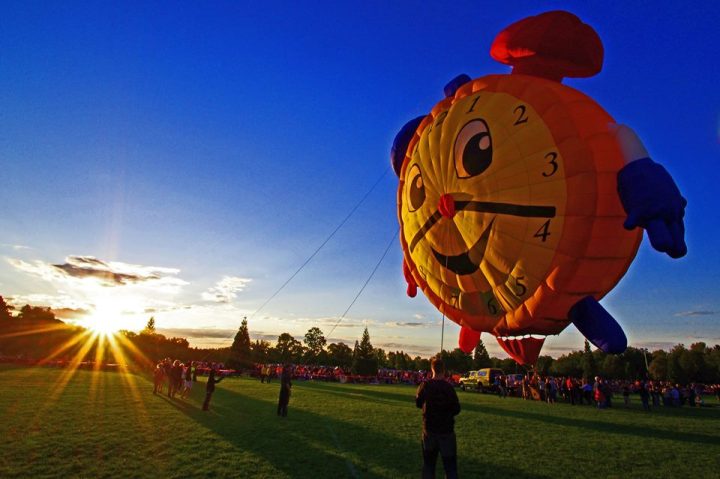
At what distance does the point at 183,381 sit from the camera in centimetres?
1662

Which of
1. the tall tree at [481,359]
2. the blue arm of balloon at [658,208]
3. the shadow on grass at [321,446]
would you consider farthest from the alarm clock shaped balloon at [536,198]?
the tall tree at [481,359]

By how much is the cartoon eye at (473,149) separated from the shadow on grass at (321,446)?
15.0ft

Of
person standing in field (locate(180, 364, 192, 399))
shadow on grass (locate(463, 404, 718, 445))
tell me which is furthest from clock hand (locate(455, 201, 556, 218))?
person standing in field (locate(180, 364, 192, 399))

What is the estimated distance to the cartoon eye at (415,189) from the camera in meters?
6.78

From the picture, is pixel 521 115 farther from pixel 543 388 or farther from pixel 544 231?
pixel 543 388

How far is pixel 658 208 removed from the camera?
420 cm

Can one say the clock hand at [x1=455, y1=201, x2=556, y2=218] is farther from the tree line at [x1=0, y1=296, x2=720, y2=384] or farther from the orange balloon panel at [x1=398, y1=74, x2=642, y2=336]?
the tree line at [x1=0, y1=296, x2=720, y2=384]

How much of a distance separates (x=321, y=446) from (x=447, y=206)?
523 centimetres

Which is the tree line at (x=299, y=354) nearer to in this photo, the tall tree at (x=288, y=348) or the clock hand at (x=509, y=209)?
the tall tree at (x=288, y=348)

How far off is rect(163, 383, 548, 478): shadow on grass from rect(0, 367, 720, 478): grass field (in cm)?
2

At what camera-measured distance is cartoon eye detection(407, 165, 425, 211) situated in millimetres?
6777

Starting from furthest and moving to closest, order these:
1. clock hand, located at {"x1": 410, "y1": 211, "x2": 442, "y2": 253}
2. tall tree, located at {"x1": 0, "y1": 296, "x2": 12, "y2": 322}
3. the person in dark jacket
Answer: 1. tall tree, located at {"x1": 0, "y1": 296, "x2": 12, "y2": 322}
2. clock hand, located at {"x1": 410, "y1": 211, "x2": 442, "y2": 253}
3. the person in dark jacket

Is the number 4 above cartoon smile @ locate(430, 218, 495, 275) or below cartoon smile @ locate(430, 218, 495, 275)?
above

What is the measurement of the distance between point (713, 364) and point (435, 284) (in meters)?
83.8
